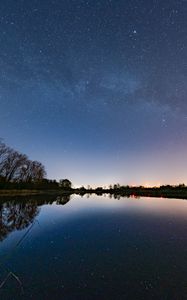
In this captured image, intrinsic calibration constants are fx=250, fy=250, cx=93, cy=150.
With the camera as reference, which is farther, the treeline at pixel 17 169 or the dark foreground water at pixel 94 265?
the treeline at pixel 17 169

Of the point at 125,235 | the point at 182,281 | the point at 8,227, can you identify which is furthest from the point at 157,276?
the point at 8,227

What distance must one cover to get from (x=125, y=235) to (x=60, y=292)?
431 inches

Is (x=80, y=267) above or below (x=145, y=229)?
below

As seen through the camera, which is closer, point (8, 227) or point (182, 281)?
point (182, 281)

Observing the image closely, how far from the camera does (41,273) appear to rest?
34.0 feet

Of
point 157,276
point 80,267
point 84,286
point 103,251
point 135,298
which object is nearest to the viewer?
point 135,298

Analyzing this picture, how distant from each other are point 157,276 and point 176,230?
11.4m

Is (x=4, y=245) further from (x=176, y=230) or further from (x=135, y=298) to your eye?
(x=176, y=230)

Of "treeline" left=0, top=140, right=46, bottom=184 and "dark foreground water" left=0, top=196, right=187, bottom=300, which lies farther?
"treeline" left=0, top=140, right=46, bottom=184

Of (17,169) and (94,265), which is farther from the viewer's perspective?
(17,169)

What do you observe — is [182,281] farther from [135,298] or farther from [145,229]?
[145,229]

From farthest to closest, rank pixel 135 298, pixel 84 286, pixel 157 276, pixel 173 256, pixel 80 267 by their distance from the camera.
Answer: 1. pixel 173 256
2. pixel 80 267
3. pixel 157 276
4. pixel 84 286
5. pixel 135 298

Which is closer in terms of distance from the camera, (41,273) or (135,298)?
(135,298)

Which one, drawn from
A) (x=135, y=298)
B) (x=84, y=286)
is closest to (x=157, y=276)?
(x=135, y=298)
